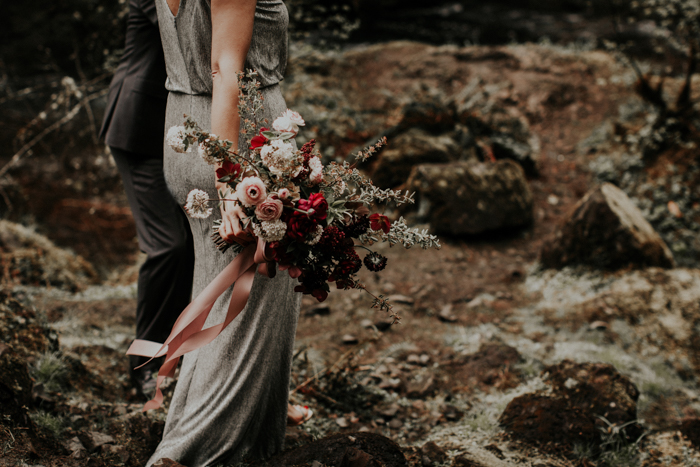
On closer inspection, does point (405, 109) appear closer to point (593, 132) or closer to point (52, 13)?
point (593, 132)

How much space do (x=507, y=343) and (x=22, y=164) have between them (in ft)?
22.2

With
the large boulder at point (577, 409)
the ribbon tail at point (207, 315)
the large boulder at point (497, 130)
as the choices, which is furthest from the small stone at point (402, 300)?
the ribbon tail at point (207, 315)

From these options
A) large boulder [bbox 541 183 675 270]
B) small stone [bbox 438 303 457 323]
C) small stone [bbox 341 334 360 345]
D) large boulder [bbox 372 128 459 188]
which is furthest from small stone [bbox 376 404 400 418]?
large boulder [bbox 372 128 459 188]

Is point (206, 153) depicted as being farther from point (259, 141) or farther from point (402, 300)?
point (402, 300)

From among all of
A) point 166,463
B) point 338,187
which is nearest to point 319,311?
point 166,463

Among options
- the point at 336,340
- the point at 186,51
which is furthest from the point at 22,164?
the point at 186,51

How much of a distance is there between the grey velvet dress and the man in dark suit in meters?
0.57

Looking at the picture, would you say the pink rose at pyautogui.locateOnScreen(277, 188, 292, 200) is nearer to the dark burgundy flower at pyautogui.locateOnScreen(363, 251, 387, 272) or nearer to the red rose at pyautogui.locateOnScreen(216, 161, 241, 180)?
the red rose at pyautogui.locateOnScreen(216, 161, 241, 180)

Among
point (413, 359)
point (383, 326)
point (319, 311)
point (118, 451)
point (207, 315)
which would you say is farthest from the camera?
point (319, 311)

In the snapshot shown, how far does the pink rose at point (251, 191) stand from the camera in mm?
1571

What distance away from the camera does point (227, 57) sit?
6.04 feet

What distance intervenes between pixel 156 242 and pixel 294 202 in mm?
1321

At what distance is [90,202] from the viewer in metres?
6.96

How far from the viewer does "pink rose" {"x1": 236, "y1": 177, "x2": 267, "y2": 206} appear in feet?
5.16
